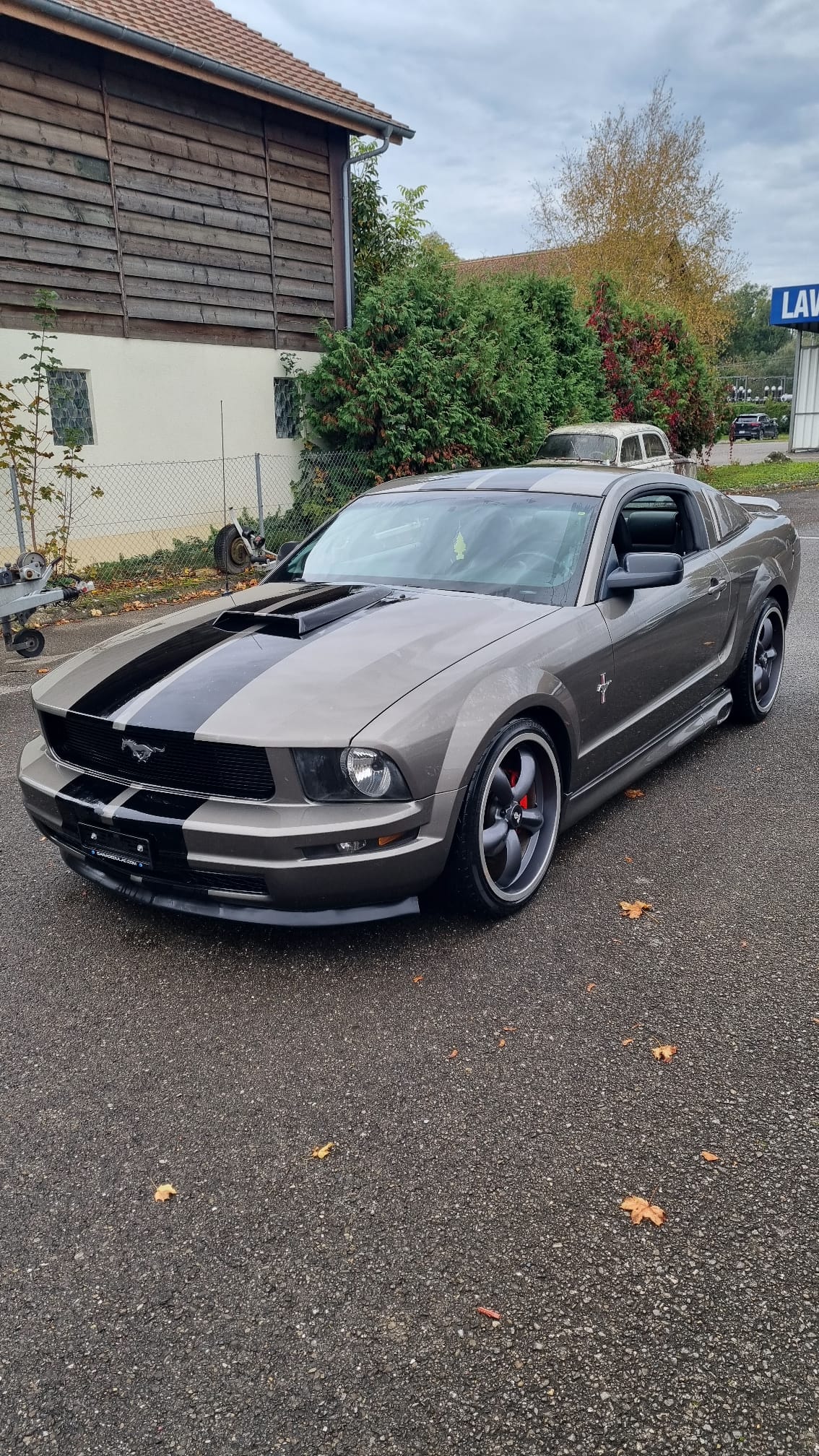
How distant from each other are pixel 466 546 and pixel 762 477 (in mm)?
22213

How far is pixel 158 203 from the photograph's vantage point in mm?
12492

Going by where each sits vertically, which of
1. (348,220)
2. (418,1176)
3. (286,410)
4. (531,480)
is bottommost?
(418,1176)

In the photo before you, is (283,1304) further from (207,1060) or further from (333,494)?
(333,494)

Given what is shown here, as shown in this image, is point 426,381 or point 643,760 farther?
point 426,381

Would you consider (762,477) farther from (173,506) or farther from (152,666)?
(152,666)

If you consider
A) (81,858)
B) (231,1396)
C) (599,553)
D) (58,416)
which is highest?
(58,416)

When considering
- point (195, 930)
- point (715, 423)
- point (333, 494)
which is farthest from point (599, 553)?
point (715, 423)

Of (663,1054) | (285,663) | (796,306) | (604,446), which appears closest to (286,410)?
(604,446)

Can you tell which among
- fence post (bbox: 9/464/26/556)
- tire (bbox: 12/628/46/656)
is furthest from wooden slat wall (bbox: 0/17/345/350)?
tire (bbox: 12/628/46/656)

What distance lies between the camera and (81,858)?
3410 mm

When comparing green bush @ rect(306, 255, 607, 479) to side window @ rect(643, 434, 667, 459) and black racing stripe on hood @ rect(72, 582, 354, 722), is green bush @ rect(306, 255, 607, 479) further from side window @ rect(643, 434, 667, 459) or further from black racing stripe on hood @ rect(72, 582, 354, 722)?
black racing stripe on hood @ rect(72, 582, 354, 722)

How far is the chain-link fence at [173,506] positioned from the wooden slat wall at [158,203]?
65.7 inches

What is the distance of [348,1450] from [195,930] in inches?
76.4

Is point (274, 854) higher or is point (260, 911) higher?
point (274, 854)
